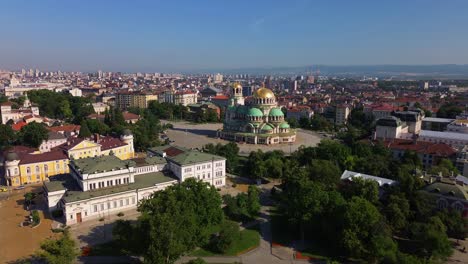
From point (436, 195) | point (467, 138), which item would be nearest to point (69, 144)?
point (436, 195)

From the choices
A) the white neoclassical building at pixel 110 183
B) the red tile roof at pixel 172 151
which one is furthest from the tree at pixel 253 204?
the red tile roof at pixel 172 151

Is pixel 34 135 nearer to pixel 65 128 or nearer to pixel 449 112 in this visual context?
pixel 65 128

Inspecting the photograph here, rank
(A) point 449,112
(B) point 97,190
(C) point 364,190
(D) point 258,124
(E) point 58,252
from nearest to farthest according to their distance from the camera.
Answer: (E) point 58,252 → (C) point 364,190 → (B) point 97,190 → (D) point 258,124 → (A) point 449,112

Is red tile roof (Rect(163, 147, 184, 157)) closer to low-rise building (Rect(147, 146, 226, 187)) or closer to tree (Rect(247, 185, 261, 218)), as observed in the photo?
low-rise building (Rect(147, 146, 226, 187))

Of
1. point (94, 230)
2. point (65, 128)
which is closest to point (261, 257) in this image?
point (94, 230)

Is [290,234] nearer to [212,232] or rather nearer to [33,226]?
[212,232]

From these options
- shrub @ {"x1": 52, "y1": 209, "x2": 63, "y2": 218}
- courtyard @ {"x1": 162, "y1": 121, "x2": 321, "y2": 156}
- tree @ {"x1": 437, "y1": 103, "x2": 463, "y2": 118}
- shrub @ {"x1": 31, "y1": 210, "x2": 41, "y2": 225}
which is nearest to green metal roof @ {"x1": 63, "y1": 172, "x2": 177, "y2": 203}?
shrub @ {"x1": 52, "y1": 209, "x2": 63, "y2": 218}

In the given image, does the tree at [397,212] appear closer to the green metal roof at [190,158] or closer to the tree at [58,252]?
the green metal roof at [190,158]
